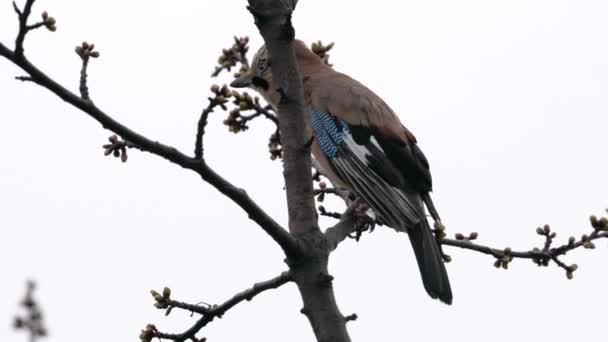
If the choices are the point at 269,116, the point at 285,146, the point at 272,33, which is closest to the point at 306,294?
the point at 285,146

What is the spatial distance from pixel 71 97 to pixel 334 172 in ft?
12.9

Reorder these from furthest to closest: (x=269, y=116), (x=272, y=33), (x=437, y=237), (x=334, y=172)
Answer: (x=334, y=172) → (x=437, y=237) → (x=269, y=116) → (x=272, y=33)

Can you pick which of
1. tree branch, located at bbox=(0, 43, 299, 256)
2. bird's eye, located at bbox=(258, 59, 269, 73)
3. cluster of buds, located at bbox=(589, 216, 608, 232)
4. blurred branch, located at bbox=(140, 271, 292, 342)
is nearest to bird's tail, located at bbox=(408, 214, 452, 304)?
cluster of buds, located at bbox=(589, 216, 608, 232)

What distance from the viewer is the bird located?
6365 millimetres

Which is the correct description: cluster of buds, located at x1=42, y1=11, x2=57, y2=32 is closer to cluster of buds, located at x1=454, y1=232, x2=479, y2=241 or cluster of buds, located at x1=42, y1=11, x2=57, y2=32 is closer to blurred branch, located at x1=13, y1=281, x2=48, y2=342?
blurred branch, located at x1=13, y1=281, x2=48, y2=342

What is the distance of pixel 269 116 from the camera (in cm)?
571

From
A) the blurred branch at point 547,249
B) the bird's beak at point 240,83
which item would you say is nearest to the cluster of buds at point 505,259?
the blurred branch at point 547,249

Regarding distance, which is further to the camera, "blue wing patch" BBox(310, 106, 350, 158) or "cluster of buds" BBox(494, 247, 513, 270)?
"blue wing patch" BBox(310, 106, 350, 158)

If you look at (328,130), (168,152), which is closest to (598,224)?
(328,130)

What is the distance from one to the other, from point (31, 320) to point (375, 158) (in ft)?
15.5

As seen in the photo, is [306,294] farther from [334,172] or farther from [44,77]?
[334,172]

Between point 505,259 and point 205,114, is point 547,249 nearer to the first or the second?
point 505,259

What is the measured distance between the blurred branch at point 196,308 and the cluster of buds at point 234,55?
80.5 inches

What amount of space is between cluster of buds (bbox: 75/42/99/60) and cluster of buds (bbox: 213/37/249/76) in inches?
86.7
